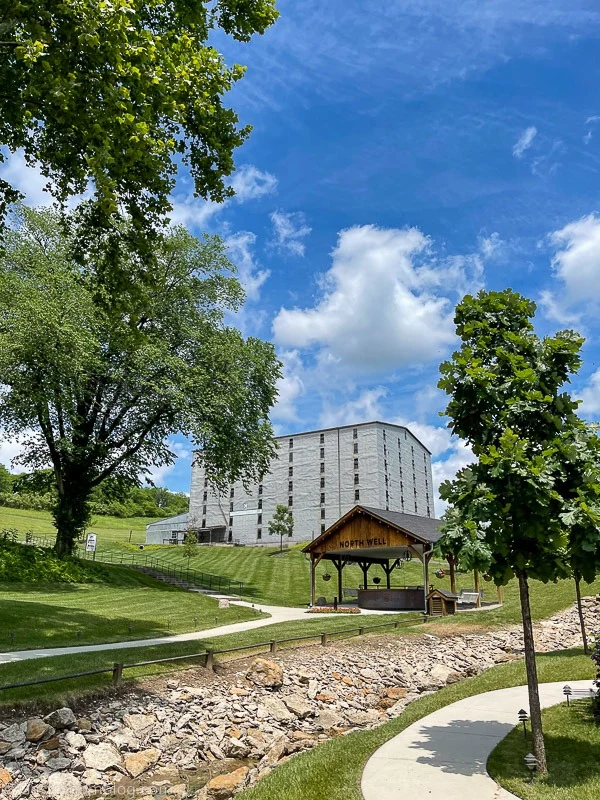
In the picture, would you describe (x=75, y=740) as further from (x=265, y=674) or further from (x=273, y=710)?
(x=265, y=674)

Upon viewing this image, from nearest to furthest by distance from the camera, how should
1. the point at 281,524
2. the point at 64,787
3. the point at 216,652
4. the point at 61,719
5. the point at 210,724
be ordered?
1. the point at 64,787
2. the point at 61,719
3. the point at 210,724
4. the point at 216,652
5. the point at 281,524

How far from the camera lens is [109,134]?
10891 mm

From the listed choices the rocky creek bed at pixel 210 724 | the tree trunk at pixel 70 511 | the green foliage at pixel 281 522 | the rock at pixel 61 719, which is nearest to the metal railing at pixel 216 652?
the rocky creek bed at pixel 210 724

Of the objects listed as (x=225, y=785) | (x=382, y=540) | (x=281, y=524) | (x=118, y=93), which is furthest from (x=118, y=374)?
(x=281, y=524)

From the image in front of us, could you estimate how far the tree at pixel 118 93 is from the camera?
1002cm

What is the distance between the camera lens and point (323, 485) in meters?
83.1

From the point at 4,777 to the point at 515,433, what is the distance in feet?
30.0

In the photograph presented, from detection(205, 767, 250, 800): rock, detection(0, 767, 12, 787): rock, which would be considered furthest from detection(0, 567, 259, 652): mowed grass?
detection(205, 767, 250, 800): rock

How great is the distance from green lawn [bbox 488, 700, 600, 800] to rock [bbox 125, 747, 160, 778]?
5738 millimetres

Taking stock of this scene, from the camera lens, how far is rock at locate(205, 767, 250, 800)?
875 cm

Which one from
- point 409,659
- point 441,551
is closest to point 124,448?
point 409,659

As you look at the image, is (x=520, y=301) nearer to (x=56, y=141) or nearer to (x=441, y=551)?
(x=441, y=551)

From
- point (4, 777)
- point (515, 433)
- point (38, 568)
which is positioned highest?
point (515, 433)

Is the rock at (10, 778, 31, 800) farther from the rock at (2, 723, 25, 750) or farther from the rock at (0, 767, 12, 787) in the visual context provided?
the rock at (2, 723, 25, 750)
